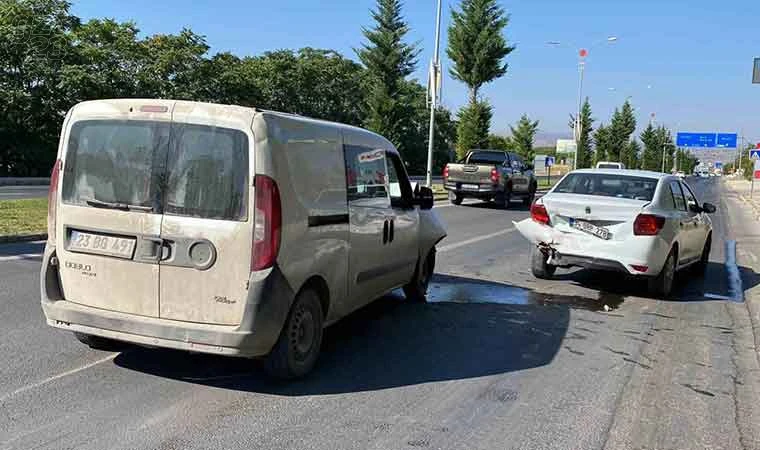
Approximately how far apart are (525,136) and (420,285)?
49.7 meters

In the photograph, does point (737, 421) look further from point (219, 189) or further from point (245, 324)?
point (219, 189)

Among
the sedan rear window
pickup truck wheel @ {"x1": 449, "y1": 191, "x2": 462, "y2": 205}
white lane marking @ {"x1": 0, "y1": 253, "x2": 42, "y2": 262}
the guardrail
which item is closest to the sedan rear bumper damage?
the sedan rear window

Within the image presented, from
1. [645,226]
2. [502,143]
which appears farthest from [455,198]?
[502,143]

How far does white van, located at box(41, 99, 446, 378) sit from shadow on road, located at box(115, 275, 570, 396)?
0.39 meters

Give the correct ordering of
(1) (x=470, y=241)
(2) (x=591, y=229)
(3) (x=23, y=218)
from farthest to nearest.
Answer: (1) (x=470, y=241), (3) (x=23, y=218), (2) (x=591, y=229)

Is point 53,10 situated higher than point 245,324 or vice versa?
point 53,10

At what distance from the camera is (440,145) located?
6606cm

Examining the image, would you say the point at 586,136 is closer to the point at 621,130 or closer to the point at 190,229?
the point at 621,130

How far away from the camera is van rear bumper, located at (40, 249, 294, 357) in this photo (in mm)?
4551

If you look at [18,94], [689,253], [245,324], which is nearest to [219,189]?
[245,324]

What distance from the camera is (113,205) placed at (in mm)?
4734

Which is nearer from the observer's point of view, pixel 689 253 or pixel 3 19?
pixel 689 253

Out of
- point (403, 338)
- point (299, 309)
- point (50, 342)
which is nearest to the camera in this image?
point (299, 309)

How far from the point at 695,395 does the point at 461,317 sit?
261 cm
